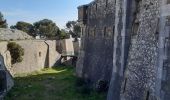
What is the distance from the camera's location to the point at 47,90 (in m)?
27.0

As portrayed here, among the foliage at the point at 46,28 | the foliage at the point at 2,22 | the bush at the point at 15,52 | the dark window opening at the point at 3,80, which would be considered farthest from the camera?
the foliage at the point at 46,28

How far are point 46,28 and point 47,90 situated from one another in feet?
193

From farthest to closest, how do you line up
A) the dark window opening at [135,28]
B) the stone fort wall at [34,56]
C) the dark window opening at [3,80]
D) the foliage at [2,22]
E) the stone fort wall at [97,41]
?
1. the foliage at [2,22]
2. the stone fort wall at [34,56]
3. the dark window opening at [3,80]
4. the stone fort wall at [97,41]
5. the dark window opening at [135,28]

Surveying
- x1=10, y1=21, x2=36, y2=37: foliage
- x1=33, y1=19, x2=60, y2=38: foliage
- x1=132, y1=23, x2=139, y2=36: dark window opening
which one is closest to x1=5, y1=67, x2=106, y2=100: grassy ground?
x1=132, y1=23, x2=139, y2=36: dark window opening

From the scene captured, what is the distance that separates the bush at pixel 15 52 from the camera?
3556 cm

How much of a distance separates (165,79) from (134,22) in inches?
209

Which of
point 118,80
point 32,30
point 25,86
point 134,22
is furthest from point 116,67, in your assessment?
point 32,30

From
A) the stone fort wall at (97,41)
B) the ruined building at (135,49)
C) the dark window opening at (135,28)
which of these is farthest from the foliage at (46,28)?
the dark window opening at (135,28)

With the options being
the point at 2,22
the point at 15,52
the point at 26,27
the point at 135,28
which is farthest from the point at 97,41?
the point at 26,27

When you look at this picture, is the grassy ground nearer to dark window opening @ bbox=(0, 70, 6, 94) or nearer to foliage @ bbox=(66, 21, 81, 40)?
dark window opening @ bbox=(0, 70, 6, 94)

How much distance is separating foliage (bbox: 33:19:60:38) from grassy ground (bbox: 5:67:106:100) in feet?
167

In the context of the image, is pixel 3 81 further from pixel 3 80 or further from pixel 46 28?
pixel 46 28

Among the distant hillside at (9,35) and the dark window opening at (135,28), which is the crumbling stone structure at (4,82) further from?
the distant hillside at (9,35)

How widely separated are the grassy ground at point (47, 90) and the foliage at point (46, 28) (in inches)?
2005
